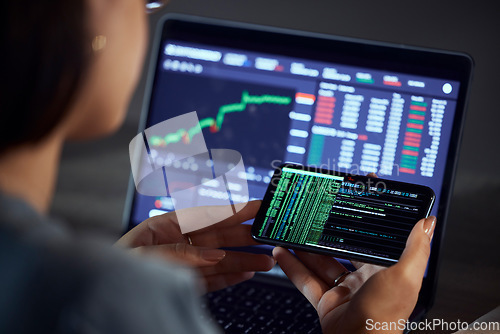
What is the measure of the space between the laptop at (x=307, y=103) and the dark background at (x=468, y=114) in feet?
0.34

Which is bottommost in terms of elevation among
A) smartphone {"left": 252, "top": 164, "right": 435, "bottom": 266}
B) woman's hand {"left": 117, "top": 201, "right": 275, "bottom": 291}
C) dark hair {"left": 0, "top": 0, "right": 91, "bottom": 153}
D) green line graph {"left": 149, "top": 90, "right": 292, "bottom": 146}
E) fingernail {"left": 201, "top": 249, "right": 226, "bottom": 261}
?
woman's hand {"left": 117, "top": 201, "right": 275, "bottom": 291}

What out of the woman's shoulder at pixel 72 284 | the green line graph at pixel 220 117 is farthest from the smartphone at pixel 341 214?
the woman's shoulder at pixel 72 284

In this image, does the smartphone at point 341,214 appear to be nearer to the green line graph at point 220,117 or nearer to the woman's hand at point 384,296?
the woman's hand at point 384,296

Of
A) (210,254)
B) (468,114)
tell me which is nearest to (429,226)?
(210,254)

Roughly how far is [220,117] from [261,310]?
0.90 feet

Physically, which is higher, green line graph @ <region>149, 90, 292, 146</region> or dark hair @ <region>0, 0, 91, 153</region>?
dark hair @ <region>0, 0, 91, 153</region>

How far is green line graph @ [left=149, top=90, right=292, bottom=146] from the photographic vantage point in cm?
76

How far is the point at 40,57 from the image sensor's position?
0.27 metres

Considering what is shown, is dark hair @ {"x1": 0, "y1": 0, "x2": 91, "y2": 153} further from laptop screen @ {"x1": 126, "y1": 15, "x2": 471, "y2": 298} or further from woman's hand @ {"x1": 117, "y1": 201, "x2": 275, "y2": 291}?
laptop screen @ {"x1": 126, "y1": 15, "x2": 471, "y2": 298}

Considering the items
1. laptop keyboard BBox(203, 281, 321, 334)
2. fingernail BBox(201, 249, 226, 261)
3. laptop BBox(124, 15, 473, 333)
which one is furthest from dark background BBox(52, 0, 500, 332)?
fingernail BBox(201, 249, 226, 261)

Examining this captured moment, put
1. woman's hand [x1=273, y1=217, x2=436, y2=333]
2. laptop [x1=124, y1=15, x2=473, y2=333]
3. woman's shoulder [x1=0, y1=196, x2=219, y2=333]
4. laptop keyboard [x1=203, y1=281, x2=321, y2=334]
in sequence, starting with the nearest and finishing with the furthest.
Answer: woman's shoulder [x1=0, y1=196, x2=219, y2=333] < woman's hand [x1=273, y1=217, x2=436, y2=333] < laptop keyboard [x1=203, y1=281, x2=321, y2=334] < laptop [x1=124, y1=15, x2=473, y2=333]

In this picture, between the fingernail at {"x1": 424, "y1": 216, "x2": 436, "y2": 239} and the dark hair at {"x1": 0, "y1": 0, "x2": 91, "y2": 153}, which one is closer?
the dark hair at {"x1": 0, "y1": 0, "x2": 91, "y2": 153}

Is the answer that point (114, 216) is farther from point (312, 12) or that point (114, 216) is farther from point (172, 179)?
point (312, 12)

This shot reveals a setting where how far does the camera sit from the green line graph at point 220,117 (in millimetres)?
758
